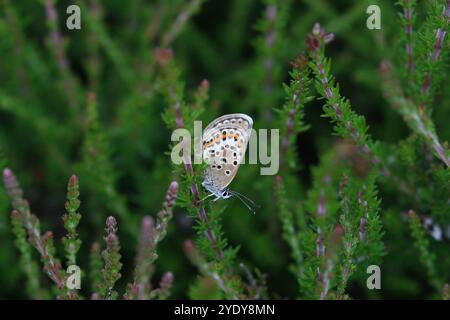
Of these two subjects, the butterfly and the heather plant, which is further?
the butterfly

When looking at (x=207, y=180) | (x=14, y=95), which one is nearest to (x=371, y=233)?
(x=207, y=180)

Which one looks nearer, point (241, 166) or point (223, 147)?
point (223, 147)

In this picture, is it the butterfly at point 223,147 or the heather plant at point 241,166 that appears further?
the butterfly at point 223,147

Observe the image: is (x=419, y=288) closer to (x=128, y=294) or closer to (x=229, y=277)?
(x=229, y=277)

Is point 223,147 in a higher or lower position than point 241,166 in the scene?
lower
